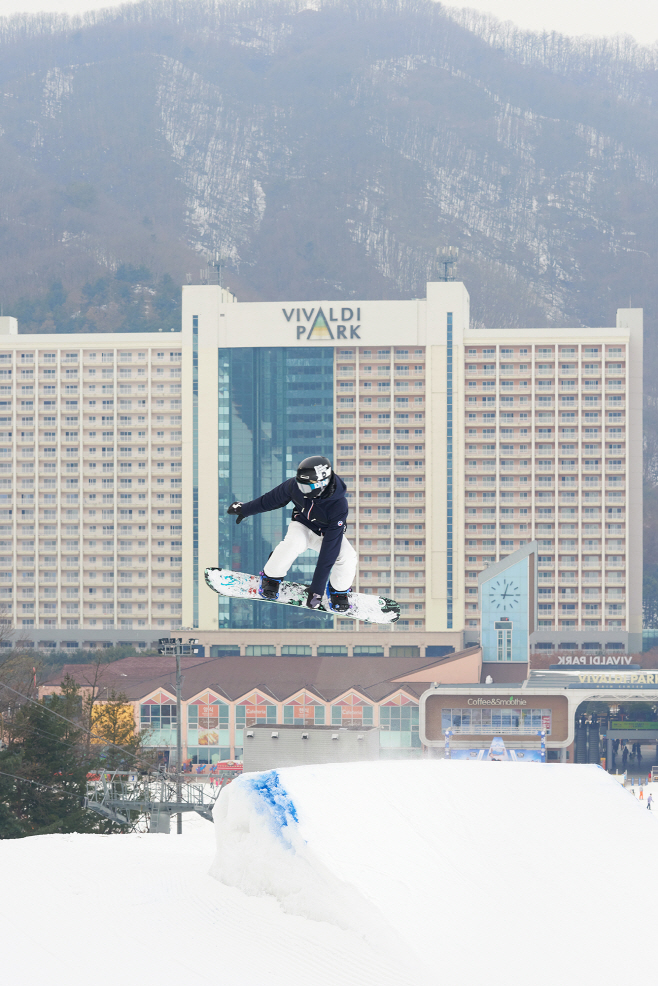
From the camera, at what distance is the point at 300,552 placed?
575 inches

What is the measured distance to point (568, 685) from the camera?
7831cm

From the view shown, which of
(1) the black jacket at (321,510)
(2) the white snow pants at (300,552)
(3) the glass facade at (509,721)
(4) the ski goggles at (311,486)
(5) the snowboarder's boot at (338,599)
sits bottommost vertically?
(3) the glass facade at (509,721)

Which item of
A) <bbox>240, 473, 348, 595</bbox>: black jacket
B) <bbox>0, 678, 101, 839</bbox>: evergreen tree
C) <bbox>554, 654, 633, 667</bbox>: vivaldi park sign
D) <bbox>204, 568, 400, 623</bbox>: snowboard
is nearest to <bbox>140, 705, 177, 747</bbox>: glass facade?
<bbox>0, 678, 101, 839</bbox>: evergreen tree

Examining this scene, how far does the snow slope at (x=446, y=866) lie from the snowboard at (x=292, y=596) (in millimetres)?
2479

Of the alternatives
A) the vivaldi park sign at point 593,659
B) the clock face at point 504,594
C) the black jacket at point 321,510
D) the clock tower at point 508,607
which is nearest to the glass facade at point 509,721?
the clock tower at point 508,607

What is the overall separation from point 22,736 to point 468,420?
87.9 meters

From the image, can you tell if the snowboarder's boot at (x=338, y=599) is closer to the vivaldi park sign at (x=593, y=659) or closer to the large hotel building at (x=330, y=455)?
the large hotel building at (x=330, y=455)

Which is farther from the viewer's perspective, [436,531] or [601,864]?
[436,531]

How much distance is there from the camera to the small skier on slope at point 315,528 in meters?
13.5

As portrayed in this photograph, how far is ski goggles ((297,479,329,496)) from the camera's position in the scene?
43.8ft

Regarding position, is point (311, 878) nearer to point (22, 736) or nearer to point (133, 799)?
point (22, 736)

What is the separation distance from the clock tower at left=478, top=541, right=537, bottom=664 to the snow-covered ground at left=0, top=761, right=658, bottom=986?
2649 inches

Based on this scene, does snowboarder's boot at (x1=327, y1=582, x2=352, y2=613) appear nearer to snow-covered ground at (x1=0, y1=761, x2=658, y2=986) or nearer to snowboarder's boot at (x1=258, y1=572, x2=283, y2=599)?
snowboarder's boot at (x1=258, y1=572, x2=283, y2=599)

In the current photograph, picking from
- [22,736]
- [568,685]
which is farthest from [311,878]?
[568,685]
